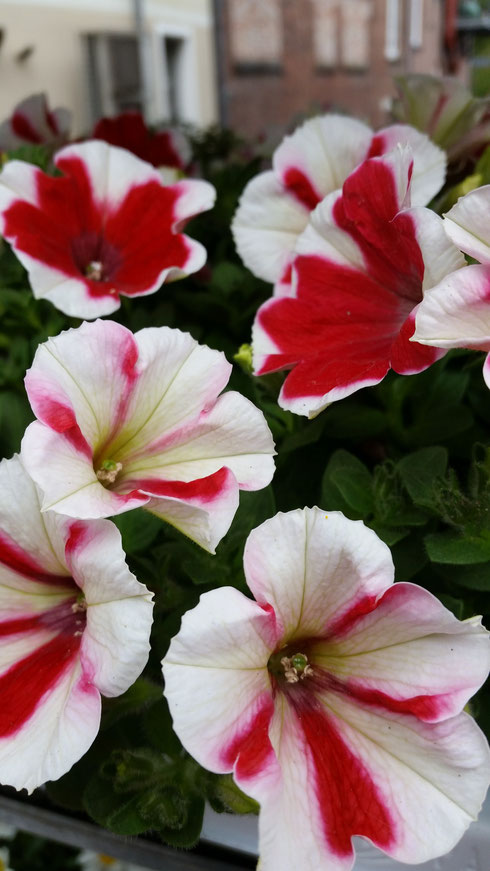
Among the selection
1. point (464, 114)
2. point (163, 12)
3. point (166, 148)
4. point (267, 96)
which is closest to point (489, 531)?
point (464, 114)

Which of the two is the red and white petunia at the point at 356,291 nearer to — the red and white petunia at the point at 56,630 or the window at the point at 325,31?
the red and white petunia at the point at 56,630

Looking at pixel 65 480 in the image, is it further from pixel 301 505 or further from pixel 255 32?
pixel 255 32

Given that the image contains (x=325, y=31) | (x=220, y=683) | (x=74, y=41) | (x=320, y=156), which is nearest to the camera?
(x=220, y=683)

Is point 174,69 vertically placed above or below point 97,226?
below

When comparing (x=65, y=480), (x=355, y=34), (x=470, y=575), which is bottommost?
(x=355, y=34)

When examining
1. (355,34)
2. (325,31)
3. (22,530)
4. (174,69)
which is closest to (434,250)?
(22,530)

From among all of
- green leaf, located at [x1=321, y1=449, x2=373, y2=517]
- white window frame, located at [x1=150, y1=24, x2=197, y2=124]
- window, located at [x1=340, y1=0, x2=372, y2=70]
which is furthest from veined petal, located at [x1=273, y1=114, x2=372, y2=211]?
window, located at [x1=340, y1=0, x2=372, y2=70]

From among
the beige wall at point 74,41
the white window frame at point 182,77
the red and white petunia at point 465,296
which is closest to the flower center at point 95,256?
the red and white petunia at point 465,296
